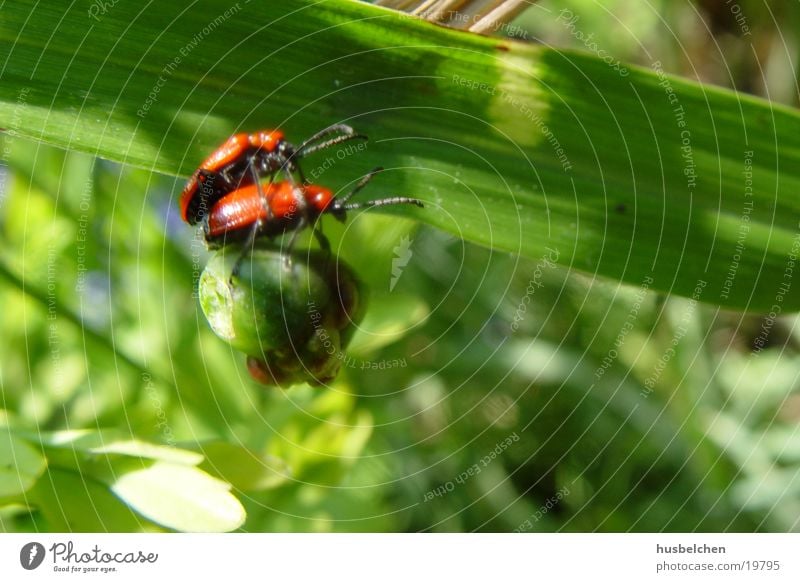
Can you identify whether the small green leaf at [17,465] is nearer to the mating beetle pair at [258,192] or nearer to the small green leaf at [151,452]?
the small green leaf at [151,452]

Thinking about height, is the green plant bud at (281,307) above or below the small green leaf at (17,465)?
above

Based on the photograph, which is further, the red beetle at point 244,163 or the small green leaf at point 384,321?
the small green leaf at point 384,321

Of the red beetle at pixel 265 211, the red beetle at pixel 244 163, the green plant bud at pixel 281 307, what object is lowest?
the green plant bud at pixel 281 307
